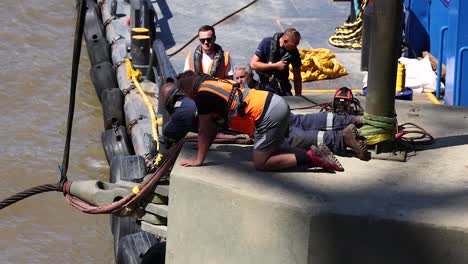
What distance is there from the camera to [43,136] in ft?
49.5

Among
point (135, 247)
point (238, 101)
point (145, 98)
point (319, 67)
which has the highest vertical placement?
point (238, 101)

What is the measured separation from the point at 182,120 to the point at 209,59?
2.12 m

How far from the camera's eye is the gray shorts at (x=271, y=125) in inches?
301

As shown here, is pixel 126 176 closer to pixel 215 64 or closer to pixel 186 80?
pixel 215 64

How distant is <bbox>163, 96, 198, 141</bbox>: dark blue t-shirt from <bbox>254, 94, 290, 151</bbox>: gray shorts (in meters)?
0.96

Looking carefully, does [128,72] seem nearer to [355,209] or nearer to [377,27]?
[377,27]

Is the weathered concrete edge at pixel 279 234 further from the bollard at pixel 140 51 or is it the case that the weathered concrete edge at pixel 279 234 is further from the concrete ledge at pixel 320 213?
the bollard at pixel 140 51

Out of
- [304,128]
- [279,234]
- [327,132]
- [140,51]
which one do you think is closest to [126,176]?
[304,128]

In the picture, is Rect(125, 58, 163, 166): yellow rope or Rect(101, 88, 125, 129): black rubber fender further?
Rect(101, 88, 125, 129): black rubber fender

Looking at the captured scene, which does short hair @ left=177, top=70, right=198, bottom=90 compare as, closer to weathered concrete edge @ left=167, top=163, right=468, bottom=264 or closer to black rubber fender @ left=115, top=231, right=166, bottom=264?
weathered concrete edge @ left=167, top=163, right=468, bottom=264

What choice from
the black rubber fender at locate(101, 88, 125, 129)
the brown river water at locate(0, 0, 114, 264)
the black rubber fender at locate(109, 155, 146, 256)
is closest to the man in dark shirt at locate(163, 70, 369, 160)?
the black rubber fender at locate(109, 155, 146, 256)

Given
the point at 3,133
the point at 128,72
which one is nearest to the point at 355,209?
the point at 128,72

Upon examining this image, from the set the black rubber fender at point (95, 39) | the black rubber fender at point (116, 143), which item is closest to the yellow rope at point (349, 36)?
the black rubber fender at point (95, 39)

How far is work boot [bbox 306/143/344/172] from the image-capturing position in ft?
25.1
